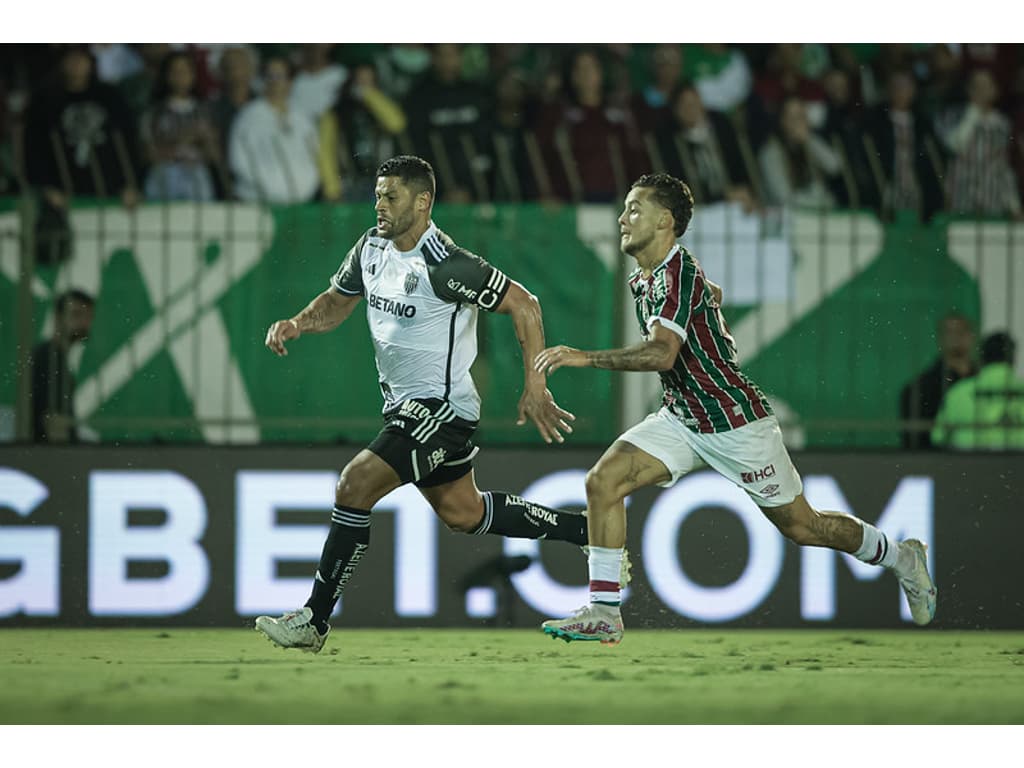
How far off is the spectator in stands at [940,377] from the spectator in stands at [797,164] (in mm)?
2017

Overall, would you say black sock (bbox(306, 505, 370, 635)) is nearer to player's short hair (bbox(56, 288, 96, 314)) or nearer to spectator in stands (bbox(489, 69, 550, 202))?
player's short hair (bbox(56, 288, 96, 314))

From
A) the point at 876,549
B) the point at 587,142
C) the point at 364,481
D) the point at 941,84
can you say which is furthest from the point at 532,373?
the point at 941,84

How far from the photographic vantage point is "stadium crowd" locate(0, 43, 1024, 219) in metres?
10.9

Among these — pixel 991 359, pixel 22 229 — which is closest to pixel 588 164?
pixel 991 359

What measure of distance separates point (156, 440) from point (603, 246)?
9.35ft

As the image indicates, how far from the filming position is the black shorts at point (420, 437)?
24.8ft

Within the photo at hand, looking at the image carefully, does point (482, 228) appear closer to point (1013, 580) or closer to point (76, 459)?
point (76, 459)

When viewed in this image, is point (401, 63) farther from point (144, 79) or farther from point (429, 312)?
point (429, 312)

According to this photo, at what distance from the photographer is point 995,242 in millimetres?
9797

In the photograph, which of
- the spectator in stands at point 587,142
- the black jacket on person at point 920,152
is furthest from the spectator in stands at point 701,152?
the black jacket on person at point 920,152

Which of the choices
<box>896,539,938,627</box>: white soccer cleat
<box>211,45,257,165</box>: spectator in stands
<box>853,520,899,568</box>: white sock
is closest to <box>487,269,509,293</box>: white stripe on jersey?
<box>853,520,899,568</box>: white sock

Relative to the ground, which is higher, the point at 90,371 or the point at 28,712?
the point at 90,371

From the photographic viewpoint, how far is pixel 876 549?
7.93 meters

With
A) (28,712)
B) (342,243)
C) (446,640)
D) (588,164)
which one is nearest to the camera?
(28,712)
